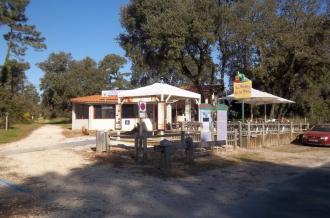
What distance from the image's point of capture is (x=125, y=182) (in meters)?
10.3

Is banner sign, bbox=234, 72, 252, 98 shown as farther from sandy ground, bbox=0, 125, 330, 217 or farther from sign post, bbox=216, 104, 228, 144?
sandy ground, bbox=0, 125, 330, 217

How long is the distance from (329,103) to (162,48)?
61.3ft

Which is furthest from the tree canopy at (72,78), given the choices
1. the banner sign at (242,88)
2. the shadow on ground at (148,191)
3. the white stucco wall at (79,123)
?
the shadow on ground at (148,191)

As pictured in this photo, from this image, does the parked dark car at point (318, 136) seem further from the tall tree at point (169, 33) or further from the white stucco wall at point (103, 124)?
the white stucco wall at point (103, 124)

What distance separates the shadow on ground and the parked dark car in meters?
9.57

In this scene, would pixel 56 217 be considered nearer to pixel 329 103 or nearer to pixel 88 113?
pixel 88 113

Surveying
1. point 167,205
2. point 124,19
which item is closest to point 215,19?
point 124,19

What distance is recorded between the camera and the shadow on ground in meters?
7.52

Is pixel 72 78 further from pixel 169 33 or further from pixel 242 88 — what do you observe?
pixel 242 88

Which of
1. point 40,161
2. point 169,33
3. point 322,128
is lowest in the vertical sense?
point 40,161

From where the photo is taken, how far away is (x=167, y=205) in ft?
26.5

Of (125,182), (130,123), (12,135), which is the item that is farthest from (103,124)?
(125,182)

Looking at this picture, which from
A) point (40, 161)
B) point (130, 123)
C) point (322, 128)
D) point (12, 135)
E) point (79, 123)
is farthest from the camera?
point (79, 123)

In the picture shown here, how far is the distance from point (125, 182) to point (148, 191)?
113 centimetres
